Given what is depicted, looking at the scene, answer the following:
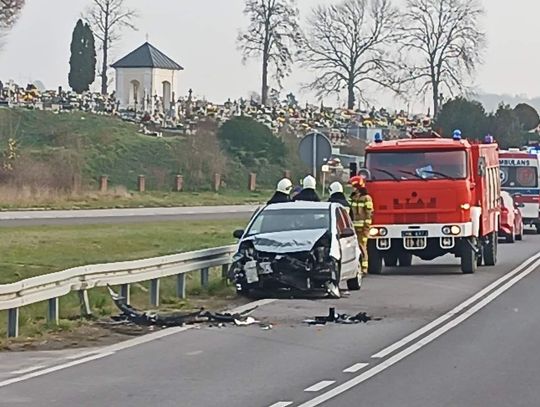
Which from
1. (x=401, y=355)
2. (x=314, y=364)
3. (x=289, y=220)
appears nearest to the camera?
(x=314, y=364)

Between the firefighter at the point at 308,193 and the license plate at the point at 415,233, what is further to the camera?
the license plate at the point at 415,233

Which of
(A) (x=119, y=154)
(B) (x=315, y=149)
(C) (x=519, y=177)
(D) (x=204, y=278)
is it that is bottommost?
(D) (x=204, y=278)

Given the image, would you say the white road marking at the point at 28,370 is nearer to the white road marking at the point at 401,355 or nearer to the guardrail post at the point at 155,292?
the white road marking at the point at 401,355

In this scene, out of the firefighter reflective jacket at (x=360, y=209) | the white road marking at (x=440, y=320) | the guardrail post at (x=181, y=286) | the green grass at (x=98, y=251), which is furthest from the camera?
the firefighter reflective jacket at (x=360, y=209)

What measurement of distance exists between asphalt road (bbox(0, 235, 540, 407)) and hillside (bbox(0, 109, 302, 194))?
44329 mm

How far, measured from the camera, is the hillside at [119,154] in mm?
63691

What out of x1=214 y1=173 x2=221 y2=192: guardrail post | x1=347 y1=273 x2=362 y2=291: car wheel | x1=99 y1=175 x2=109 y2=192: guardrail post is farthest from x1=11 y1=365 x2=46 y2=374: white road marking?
x1=214 y1=173 x2=221 y2=192: guardrail post

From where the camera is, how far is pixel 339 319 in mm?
17219

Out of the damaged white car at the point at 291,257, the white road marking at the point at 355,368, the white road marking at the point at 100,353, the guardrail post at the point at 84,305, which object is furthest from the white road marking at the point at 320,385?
the damaged white car at the point at 291,257

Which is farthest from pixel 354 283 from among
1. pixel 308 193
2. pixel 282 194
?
pixel 308 193

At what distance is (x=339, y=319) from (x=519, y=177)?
25528mm

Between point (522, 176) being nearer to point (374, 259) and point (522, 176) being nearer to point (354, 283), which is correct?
point (374, 259)

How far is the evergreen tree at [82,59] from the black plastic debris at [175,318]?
3100 inches

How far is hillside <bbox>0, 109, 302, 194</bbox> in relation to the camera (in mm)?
63691
